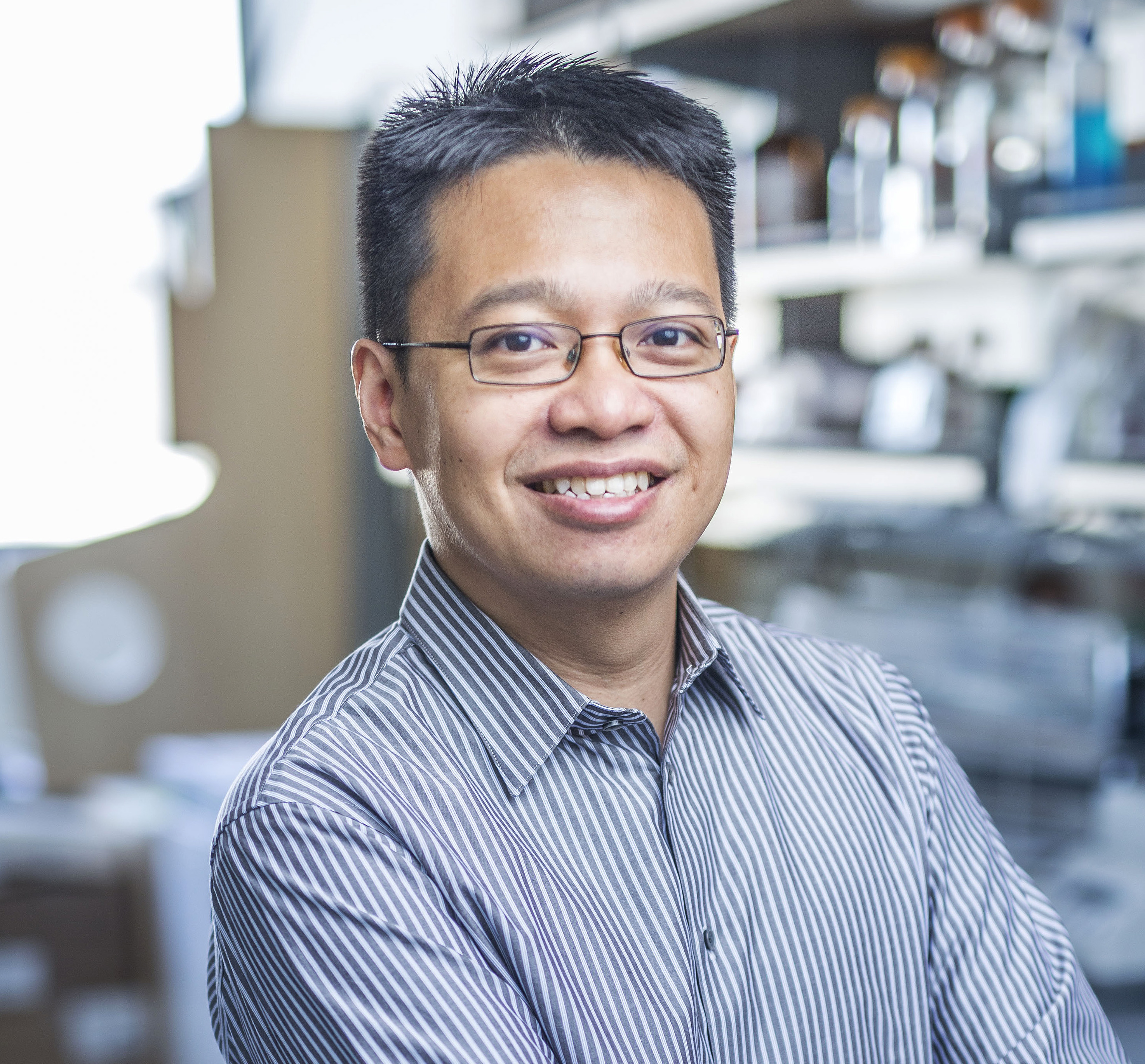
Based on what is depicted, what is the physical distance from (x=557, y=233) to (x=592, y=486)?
0.61ft

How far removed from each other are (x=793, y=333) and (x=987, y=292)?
44cm

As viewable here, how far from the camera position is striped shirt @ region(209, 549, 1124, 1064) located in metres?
0.72

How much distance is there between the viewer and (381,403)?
94 centimetres

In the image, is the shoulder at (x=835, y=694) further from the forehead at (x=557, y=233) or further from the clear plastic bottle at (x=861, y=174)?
the clear plastic bottle at (x=861, y=174)

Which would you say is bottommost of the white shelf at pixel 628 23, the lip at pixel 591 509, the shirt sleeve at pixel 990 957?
the shirt sleeve at pixel 990 957

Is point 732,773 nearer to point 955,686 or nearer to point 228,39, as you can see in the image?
A: point 955,686

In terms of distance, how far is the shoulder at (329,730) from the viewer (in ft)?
2.47

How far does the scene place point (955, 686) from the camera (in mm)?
1981

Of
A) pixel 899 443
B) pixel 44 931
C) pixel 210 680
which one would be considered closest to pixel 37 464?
pixel 210 680

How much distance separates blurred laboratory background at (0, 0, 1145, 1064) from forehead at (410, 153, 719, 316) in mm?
1126

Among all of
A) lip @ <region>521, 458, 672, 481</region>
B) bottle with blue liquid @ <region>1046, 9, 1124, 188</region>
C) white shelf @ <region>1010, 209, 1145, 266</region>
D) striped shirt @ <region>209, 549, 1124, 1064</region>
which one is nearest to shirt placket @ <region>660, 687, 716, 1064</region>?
striped shirt @ <region>209, 549, 1124, 1064</region>

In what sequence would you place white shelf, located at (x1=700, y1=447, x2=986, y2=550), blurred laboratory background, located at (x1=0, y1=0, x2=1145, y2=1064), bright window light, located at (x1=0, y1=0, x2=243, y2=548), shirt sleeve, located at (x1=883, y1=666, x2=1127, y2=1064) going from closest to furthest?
shirt sleeve, located at (x1=883, y1=666, x2=1127, y2=1064) → blurred laboratory background, located at (x1=0, y1=0, x2=1145, y2=1064) → white shelf, located at (x1=700, y1=447, x2=986, y2=550) → bright window light, located at (x1=0, y1=0, x2=243, y2=548)

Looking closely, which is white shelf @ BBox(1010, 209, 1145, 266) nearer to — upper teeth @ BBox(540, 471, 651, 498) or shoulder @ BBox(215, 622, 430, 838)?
upper teeth @ BBox(540, 471, 651, 498)

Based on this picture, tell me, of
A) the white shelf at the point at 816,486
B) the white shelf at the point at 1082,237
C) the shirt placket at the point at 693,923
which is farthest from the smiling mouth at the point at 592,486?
the white shelf at the point at 1082,237
